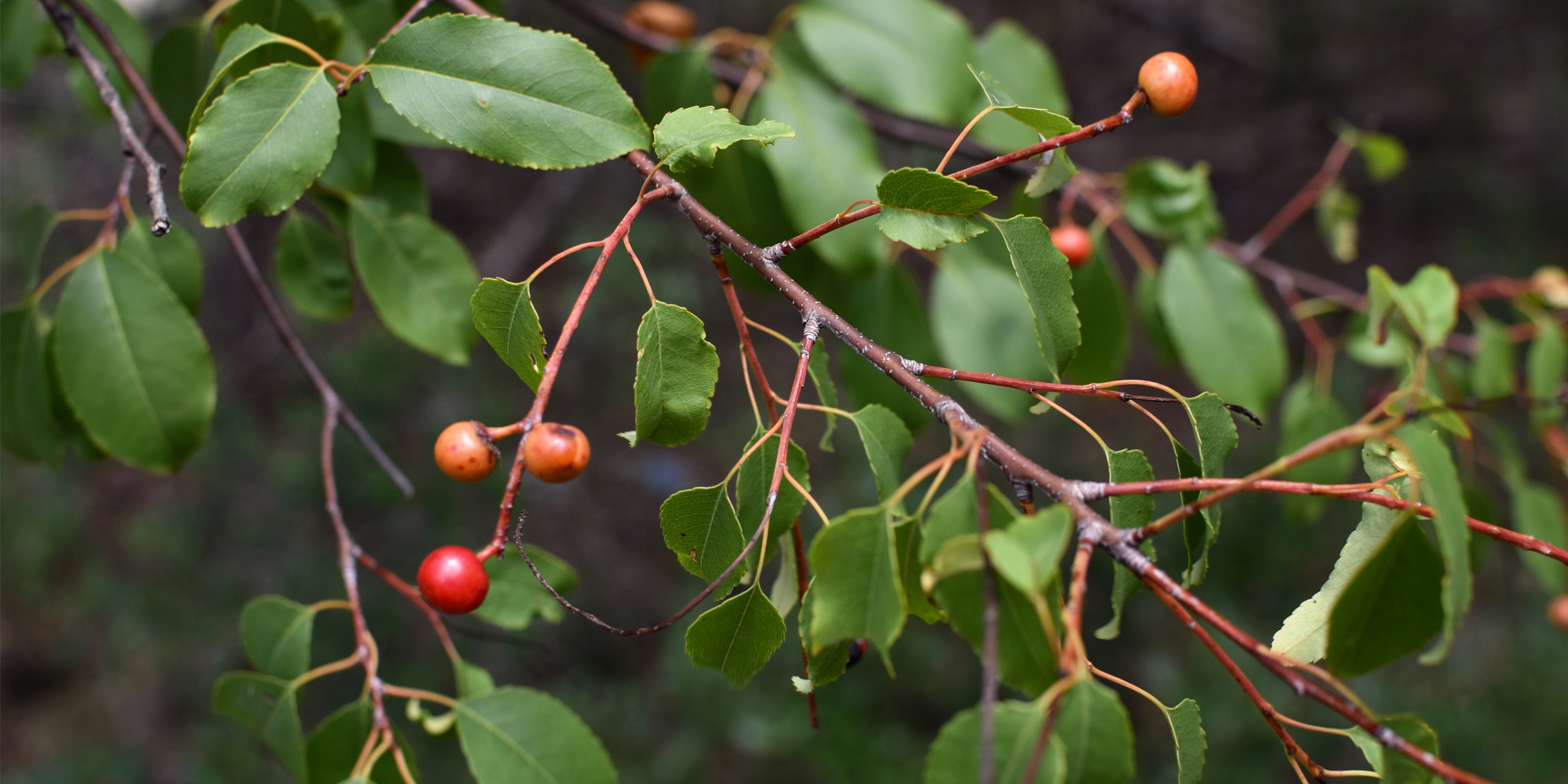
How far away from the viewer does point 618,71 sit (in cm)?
269

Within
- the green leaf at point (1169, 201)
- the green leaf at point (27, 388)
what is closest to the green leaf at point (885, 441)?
the green leaf at point (1169, 201)

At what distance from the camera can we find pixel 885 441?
53cm

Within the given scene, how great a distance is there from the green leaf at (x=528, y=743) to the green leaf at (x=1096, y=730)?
38 centimetres

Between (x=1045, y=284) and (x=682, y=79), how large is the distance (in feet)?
2.02

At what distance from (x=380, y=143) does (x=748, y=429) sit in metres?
2.14

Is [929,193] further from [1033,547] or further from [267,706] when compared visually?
[267,706]

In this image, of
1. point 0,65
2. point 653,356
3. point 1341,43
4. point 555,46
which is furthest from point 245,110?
point 1341,43

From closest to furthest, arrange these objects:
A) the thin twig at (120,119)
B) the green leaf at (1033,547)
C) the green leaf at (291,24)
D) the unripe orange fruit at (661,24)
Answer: the green leaf at (1033,547), the thin twig at (120,119), the green leaf at (291,24), the unripe orange fruit at (661,24)

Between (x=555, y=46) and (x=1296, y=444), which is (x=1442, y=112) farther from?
(x=555, y=46)

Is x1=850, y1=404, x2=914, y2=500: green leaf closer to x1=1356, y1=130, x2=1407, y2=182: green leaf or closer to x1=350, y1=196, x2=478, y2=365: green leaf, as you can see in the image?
x1=350, y1=196, x2=478, y2=365: green leaf

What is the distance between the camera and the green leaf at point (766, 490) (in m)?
0.51

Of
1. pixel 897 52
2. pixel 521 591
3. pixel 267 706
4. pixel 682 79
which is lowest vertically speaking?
pixel 267 706

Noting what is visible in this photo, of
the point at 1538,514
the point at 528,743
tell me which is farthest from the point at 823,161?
the point at 1538,514

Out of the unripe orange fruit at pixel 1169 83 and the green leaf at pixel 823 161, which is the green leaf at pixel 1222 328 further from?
the unripe orange fruit at pixel 1169 83
